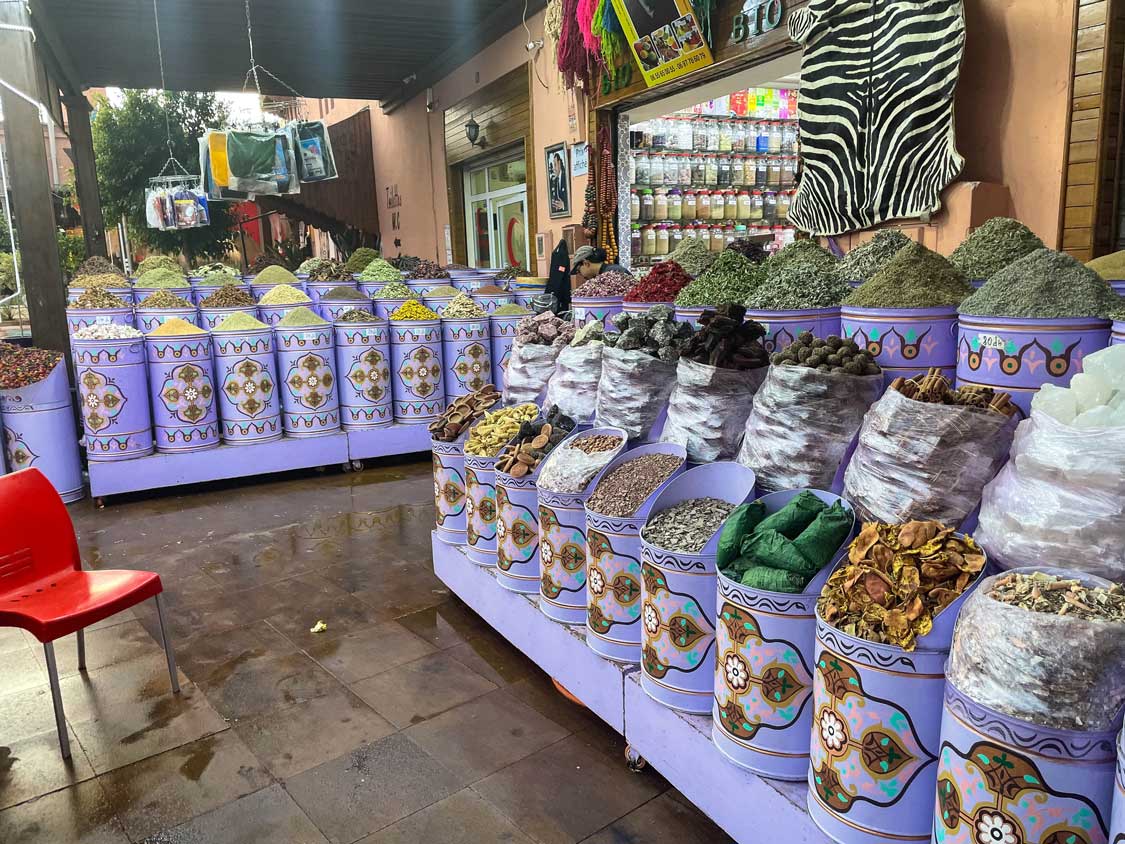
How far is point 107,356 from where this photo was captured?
15.7 ft

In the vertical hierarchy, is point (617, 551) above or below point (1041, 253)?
below

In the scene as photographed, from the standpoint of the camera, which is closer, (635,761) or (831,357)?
(831,357)

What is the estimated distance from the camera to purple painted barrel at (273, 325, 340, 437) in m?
5.37

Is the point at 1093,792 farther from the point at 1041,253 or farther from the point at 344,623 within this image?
the point at 344,623

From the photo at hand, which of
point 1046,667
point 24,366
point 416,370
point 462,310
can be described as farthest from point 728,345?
point 24,366

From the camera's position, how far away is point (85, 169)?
1049 cm

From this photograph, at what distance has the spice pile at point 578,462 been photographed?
8.14 feet

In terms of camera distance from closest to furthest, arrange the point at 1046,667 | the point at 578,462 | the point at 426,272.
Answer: the point at 1046,667 < the point at 578,462 < the point at 426,272

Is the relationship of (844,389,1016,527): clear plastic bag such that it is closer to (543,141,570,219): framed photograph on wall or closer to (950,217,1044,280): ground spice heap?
(950,217,1044,280): ground spice heap

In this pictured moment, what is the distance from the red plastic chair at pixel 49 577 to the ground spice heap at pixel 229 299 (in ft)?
12.1

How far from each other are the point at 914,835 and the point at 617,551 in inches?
38.4

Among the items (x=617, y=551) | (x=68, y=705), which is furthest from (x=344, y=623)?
(x=617, y=551)

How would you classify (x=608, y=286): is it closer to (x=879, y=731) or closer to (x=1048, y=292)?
(x=1048, y=292)

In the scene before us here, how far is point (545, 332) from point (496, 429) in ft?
2.02
